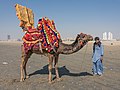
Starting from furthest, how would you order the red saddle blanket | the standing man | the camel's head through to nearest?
the standing man
the red saddle blanket
the camel's head

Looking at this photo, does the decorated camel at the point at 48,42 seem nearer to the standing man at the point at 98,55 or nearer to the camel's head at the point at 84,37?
the camel's head at the point at 84,37

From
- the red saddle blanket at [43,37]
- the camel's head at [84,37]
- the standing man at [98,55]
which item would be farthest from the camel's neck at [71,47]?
the standing man at [98,55]

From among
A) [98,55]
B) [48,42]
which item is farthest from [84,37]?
[98,55]

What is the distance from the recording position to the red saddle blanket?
8297 mm

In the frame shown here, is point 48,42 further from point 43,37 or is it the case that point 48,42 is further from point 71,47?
point 71,47

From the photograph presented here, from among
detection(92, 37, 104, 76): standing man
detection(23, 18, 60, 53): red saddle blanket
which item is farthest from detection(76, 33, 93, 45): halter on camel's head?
detection(92, 37, 104, 76): standing man

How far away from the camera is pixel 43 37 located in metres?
8.46

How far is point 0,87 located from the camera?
7844 millimetres

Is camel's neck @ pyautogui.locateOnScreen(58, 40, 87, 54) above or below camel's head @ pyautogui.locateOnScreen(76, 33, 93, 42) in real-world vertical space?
below

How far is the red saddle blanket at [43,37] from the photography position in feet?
27.2

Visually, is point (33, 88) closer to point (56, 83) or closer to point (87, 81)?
point (56, 83)

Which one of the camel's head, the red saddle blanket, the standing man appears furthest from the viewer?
the standing man

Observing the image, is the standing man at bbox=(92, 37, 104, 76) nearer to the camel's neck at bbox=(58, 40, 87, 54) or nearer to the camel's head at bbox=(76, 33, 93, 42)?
the camel's head at bbox=(76, 33, 93, 42)

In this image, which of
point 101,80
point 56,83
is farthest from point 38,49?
point 101,80
